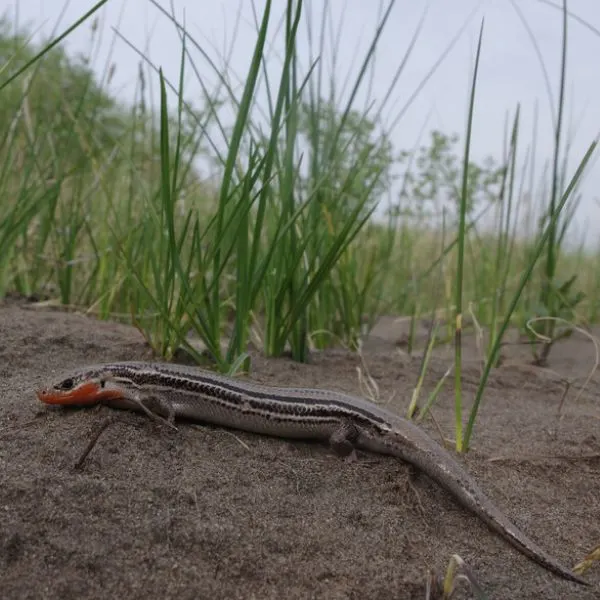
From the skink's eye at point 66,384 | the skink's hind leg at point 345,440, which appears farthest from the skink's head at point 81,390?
the skink's hind leg at point 345,440

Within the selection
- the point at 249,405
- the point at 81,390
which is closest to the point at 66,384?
the point at 81,390

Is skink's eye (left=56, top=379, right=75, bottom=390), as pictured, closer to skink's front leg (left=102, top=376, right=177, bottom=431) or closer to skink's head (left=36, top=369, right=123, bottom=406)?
skink's head (left=36, top=369, right=123, bottom=406)

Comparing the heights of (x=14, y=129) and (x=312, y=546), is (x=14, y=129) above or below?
above

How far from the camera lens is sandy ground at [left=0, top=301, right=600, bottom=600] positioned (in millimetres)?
1713

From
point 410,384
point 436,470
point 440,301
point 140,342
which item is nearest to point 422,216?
point 440,301

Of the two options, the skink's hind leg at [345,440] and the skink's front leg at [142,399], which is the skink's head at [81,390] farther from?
the skink's hind leg at [345,440]

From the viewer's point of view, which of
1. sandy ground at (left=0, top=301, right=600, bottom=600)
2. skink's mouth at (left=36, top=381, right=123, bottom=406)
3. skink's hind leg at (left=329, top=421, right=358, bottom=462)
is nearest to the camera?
sandy ground at (left=0, top=301, right=600, bottom=600)

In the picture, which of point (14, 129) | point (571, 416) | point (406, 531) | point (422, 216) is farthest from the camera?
point (422, 216)

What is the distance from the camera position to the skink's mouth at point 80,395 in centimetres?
225

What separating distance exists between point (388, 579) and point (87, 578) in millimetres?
706

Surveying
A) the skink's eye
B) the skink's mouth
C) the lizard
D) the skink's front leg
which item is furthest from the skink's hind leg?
the skink's eye

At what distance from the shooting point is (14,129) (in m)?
4.15

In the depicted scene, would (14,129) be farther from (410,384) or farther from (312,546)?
(312,546)

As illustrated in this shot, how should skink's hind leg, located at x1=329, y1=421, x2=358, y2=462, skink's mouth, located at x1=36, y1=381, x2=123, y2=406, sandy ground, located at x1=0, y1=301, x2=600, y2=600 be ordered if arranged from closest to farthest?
sandy ground, located at x1=0, y1=301, x2=600, y2=600 < skink's mouth, located at x1=36, y1=381, x2=123, y2=406 < skink's hind leg, located at x1=329, y1=421, x2=358, y2=462
